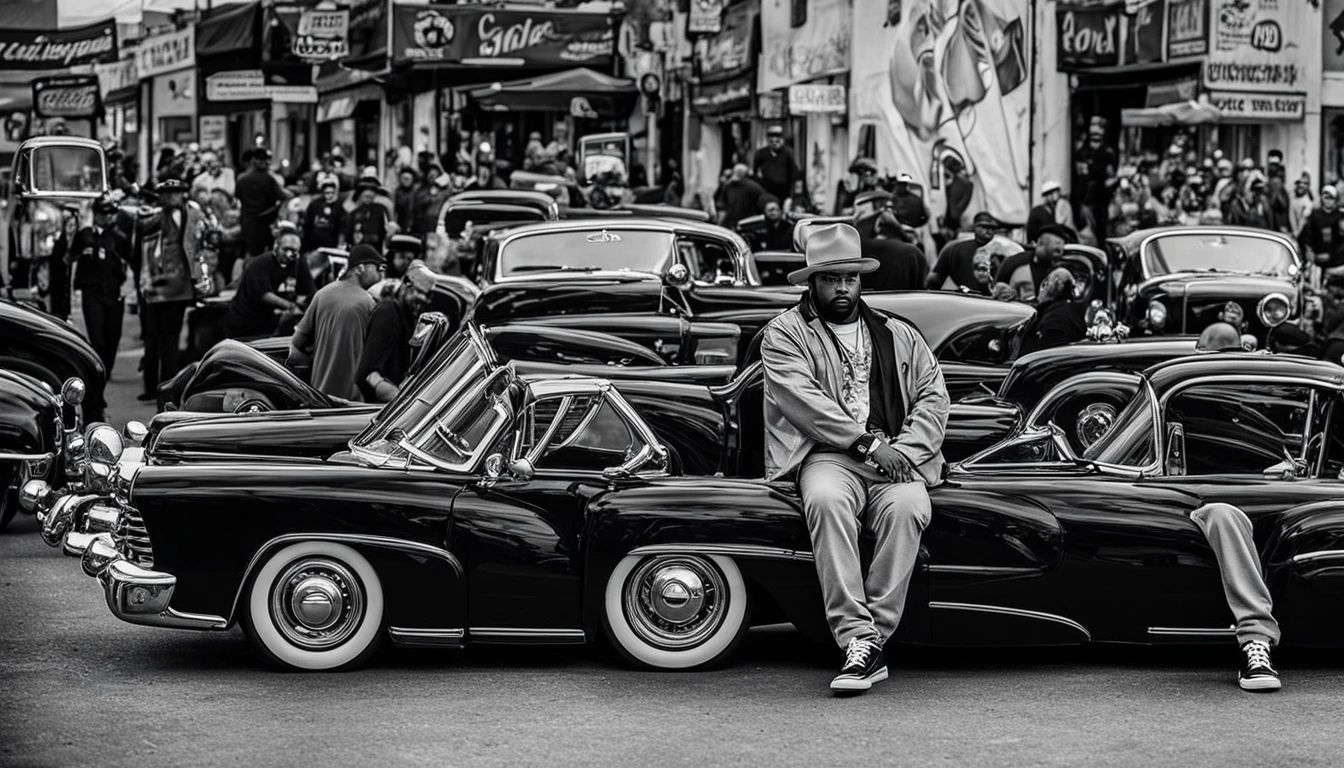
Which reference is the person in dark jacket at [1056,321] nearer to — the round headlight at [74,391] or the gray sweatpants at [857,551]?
the round headlight at [74,391]

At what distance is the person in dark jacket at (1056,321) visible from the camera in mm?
14344

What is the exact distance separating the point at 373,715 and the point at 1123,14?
25027 mm

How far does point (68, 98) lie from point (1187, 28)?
83.4 ft

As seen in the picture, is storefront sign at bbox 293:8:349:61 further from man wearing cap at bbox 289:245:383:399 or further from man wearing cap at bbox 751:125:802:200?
man wearing cap at bbox 289:245:383:399

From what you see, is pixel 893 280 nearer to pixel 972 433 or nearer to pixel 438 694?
pixel 972 433

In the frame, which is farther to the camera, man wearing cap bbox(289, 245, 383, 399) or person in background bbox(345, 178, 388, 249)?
person in background bbox(345, 178, 388, 249)

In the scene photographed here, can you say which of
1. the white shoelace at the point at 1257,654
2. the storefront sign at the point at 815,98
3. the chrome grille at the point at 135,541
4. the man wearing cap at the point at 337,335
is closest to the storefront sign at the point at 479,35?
the storefront sign at the point at 815,98

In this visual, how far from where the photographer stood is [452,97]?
39.6 metres

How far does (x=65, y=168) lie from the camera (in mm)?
24891

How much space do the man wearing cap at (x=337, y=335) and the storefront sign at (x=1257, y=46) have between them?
16985mm

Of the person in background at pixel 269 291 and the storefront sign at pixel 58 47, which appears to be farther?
the storefront sign at pixel 58 47

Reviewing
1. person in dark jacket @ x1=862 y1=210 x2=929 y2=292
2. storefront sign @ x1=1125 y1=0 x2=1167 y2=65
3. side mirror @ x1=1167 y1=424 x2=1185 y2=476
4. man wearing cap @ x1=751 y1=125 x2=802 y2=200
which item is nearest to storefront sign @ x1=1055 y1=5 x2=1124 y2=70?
storefront sign @ x1=1125 y1=0 x2=1167 y2=65

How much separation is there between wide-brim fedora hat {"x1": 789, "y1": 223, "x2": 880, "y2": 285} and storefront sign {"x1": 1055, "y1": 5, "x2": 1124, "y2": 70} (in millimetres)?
22606

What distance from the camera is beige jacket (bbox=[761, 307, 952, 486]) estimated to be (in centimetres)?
830
